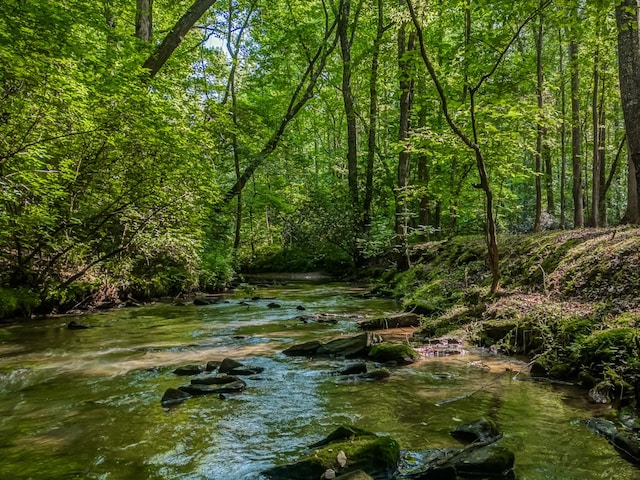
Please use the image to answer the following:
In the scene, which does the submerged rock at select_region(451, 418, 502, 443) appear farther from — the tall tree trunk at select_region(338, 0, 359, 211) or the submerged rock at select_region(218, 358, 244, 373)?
the tall tree trunk at select_region(338, 0, 359, 211)

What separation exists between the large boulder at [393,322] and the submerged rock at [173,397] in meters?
4.83

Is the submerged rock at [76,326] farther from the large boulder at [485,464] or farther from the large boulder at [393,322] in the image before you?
the large boulder at [485,464]

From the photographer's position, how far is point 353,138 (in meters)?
23.3

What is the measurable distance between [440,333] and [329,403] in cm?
391

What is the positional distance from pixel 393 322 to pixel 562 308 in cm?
355

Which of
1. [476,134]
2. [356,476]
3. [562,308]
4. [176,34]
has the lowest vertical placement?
[356,476]

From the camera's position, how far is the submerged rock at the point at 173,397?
208 inches

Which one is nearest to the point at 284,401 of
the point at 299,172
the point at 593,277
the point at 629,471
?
the point at 629,471

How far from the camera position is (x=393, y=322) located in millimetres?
9656

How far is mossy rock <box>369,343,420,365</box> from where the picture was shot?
6.96m

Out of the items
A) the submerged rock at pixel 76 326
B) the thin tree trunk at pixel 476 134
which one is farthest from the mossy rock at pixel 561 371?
the submerged rock at pixel 76 326

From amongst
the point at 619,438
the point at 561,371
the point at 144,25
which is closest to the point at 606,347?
the point at 561,371

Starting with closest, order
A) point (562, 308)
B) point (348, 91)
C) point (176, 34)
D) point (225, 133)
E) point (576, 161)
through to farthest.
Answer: point (562, 308), point (176, 34), point (576, 161), point (225, 133), point (348, 91)

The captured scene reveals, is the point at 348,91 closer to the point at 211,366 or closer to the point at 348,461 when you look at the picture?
the point at 211,366
